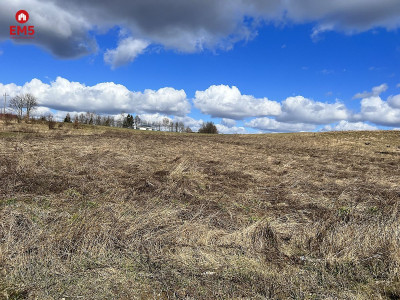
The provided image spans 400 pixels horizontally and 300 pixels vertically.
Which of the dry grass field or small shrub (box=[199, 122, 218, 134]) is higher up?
small shrub (box=[199, 122, 218, 134])

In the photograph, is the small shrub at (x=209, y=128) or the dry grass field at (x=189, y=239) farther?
the small shrub at (x=209, y=128)

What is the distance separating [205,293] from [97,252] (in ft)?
6.98

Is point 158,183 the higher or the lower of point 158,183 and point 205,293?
the higher

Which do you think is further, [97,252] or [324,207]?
[324,207]

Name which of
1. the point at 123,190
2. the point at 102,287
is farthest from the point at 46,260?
the point at 123,190

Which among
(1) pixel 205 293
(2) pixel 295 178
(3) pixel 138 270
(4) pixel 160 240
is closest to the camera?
(1) pixel 205 293

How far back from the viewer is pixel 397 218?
6.34 meters

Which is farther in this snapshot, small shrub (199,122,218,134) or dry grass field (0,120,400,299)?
small shrub (199,122,218,134)

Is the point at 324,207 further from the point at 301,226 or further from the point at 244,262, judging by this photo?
the point at 244,262

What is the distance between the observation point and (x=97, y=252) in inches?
172

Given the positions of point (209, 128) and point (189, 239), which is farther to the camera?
point (209, 128)

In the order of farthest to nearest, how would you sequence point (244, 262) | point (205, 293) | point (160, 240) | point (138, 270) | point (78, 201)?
point (78, 201)
point (160, 240)
point (244, 262)
point (138, 270)
point (205, 293)

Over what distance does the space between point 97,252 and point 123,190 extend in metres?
4.04

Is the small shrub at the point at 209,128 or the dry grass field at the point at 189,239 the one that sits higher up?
the small shrub at the point at 209,128
